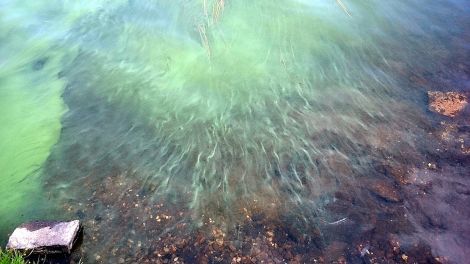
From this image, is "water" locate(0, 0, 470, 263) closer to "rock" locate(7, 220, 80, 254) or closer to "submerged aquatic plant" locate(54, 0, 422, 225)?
"submerged aquatic plant" locate(54, 0, 422, 225)

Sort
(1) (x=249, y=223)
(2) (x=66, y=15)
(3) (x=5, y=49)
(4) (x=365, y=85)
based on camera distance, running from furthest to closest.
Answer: (2) (x=66, y=15) → (3) (x=5, y=49) → (4) (x=365, y=85) → (1) (x=249, y=223)

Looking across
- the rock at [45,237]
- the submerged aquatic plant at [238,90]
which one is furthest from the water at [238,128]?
the rock at [45,237]

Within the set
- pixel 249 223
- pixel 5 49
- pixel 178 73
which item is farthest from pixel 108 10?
pixel 249 223

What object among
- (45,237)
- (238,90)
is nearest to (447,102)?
(238,90)

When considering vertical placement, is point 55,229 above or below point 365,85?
below

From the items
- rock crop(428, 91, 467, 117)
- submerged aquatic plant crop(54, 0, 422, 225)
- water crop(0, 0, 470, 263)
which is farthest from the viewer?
rock crop(428, 91, 467, 117)

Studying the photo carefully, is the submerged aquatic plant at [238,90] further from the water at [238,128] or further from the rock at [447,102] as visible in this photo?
the rock at [447,102]

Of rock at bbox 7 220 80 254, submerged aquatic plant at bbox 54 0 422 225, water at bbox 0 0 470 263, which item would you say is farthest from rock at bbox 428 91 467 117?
rock at bbox 7 220 80 254

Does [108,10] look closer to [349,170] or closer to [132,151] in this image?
[132,151]
